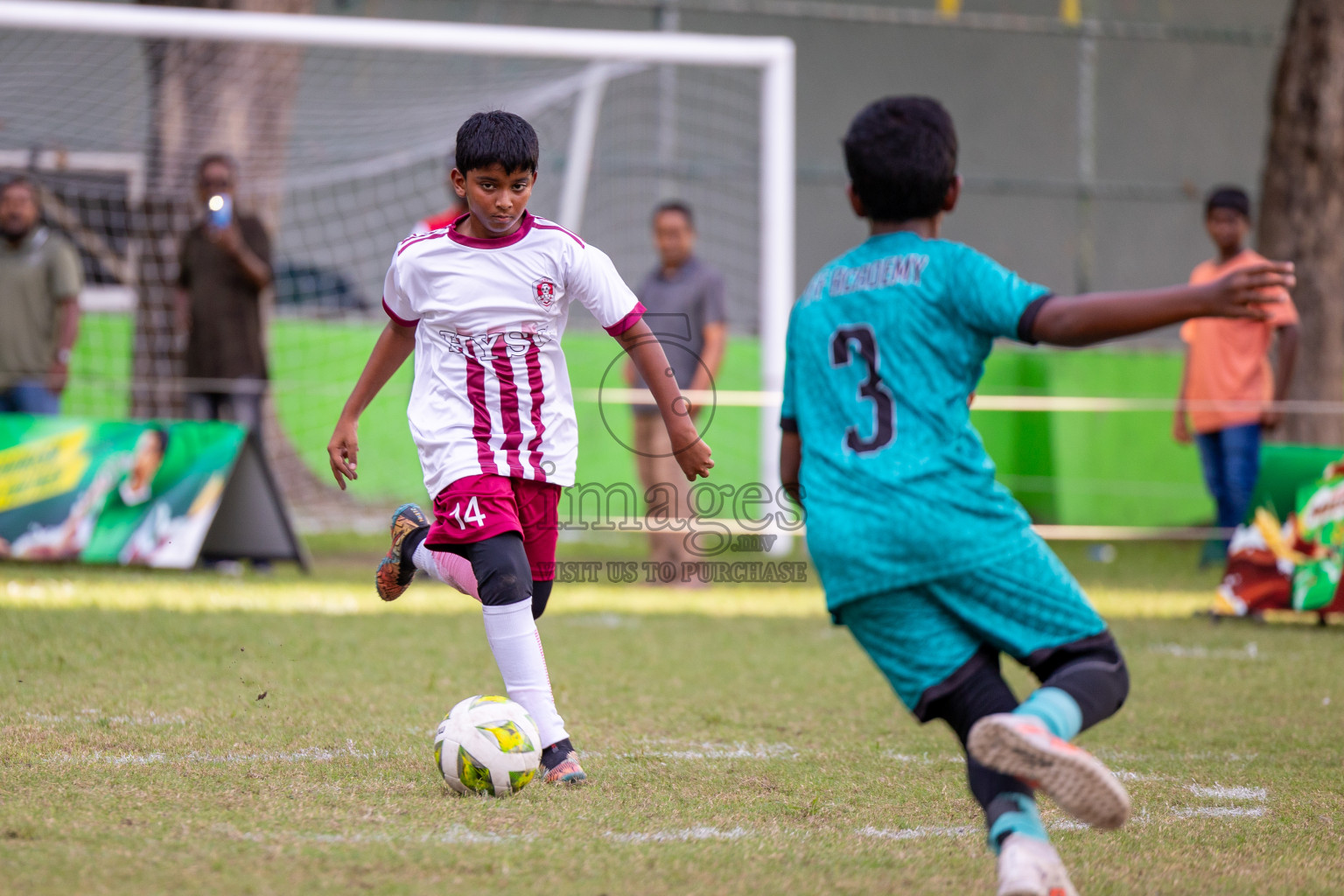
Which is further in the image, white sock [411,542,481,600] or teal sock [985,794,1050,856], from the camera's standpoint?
white sock [411,542,481,600]

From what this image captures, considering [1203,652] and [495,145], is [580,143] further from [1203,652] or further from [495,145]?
[495,145]

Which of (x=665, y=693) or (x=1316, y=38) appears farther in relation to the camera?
(x=1316, y=38)

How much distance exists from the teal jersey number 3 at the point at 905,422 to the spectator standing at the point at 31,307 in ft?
25.2

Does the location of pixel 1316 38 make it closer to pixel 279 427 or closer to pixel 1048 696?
pixel 279 427

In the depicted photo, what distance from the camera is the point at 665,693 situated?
5.32 m

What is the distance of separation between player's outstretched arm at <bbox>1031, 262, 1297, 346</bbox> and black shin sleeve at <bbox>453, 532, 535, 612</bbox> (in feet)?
5.57

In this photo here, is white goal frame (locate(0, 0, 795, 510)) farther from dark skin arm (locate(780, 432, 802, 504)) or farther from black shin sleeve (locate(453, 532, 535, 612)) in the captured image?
dark skin arm (locate(780, 432, 802, 504))

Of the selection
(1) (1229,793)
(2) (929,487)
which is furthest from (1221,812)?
(2) (929,487)

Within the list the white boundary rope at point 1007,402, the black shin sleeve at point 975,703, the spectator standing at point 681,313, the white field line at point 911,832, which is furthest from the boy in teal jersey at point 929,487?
the spectator standing at point 681,313

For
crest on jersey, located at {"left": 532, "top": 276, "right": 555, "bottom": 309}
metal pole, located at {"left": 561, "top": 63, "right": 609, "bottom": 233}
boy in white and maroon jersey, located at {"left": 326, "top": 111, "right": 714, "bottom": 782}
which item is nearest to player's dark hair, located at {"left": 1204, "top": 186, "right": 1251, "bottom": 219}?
metal pole, located at {"left": 561, "top": 63, "right": 609, "bottom": 233}

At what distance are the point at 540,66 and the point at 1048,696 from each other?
403 inches

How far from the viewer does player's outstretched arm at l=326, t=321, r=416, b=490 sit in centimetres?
413

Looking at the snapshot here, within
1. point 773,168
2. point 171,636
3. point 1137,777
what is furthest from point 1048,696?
point 773,168

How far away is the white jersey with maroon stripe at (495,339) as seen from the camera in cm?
391
